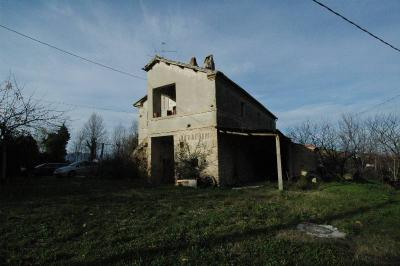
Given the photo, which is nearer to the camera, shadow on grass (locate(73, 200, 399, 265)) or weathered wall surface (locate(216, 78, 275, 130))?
shadow on grass (locate(73, 200, 399, 265))

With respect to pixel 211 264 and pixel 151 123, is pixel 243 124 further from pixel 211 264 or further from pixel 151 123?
pixel 211 264

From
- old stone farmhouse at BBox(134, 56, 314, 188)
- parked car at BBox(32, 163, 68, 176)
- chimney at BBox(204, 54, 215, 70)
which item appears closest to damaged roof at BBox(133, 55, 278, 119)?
old stone farmhouse at BBox(134, 56, 314, 188)

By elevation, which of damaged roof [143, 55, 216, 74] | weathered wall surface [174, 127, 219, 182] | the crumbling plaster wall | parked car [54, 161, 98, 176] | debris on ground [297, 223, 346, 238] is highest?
damaged roof [143, 55, 216, 74]

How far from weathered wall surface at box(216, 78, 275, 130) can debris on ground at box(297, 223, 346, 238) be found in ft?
38.9

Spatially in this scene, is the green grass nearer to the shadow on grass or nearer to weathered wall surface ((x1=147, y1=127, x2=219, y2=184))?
the shadow on grass

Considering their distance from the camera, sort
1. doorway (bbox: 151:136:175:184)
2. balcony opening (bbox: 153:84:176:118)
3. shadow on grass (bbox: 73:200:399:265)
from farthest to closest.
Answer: balcony opening (bbox: 153:84:176:118), doorway (bbox: 151:136:175:184), shadow on grass (bbox: 73:200:399:265)

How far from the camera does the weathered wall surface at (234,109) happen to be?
2036 cm

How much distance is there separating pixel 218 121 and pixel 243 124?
5036 mm

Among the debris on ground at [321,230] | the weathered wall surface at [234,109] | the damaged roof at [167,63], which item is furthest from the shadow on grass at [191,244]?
the damaged roof at [167,63]

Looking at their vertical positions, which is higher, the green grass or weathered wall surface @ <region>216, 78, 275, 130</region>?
weathered wall surface @ <region>216, 78, 275, 130</region>

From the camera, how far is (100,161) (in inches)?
1032

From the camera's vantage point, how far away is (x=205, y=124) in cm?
1984

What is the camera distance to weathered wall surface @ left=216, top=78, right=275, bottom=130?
20.4 m

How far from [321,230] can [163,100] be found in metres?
17.3
